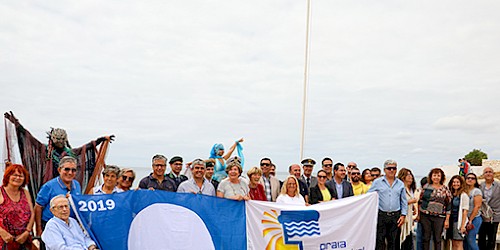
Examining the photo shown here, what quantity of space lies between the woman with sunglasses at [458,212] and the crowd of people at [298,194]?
1 cm

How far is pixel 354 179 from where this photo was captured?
7.99 metres

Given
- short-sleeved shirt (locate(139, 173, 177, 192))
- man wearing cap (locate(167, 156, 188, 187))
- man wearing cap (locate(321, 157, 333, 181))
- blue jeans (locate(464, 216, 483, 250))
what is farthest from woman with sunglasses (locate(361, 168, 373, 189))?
Answer: short-sleeved shirt (locate(139, 173, 177, 192))

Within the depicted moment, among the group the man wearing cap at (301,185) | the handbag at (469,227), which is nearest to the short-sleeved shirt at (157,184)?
the man wearing cap at (301,185)

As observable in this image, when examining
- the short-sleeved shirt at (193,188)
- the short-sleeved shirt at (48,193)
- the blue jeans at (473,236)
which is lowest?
the blue jeans at (473,236)

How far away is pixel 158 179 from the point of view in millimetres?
6254

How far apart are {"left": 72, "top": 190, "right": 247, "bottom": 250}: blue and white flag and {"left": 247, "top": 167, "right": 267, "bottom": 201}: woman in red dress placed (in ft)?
1.52

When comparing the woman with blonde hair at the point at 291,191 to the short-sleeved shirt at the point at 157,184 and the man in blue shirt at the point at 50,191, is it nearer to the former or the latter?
the short-sleeved shirt at the point at 157,184

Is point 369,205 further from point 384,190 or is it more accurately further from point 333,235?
point 333,235

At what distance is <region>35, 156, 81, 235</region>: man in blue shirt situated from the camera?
5371 millimetres

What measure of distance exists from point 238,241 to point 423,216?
10.2ft

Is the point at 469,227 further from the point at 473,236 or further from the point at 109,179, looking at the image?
the point at 109,179

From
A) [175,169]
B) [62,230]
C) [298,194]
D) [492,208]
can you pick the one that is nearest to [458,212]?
[492,208]

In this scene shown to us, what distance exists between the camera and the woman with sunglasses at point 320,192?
713 cm

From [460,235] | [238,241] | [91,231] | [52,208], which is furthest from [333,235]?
[52,208]
